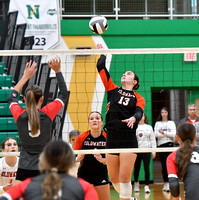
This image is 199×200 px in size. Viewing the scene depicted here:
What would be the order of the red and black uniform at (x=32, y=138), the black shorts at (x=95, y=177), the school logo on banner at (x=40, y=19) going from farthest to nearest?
the school logo on banner at (x=40, y=19) → the black shorts at (x=95, y=177) → the red and black uniform at (x=32, y=138)

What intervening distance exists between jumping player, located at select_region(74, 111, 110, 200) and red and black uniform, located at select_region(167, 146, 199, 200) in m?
2.14

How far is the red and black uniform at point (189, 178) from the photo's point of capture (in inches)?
158

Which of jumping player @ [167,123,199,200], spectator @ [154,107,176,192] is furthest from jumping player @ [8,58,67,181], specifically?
spectator @ [154,107,176,192]

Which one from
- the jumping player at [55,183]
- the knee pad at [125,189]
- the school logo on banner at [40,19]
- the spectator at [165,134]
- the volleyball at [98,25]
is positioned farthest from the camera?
the school logo on banner at [40,19]

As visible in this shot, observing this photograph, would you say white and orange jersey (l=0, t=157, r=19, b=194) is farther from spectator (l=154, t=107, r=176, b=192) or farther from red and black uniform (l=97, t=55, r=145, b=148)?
spectator (l=154, t=107, r=176, b=192)

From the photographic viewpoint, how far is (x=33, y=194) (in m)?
3.08

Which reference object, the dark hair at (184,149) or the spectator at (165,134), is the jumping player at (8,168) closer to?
the dark hair at (184,149)

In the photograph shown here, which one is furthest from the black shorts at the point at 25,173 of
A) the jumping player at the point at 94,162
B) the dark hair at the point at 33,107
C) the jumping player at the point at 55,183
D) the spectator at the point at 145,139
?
the spectator at the point at 145,139

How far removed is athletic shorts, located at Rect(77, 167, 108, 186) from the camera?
626 centimetres

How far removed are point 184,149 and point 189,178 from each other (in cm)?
25

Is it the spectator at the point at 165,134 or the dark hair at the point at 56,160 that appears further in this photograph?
the spectator at the point at 165,134

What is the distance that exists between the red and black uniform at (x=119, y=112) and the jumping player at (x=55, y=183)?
2.61 metres

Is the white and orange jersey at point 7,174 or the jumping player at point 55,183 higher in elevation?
the jumping player at point 55,183

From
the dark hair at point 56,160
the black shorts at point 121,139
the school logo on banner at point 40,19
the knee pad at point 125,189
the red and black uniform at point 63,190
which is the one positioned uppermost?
the school logo on banner at point 40,19
